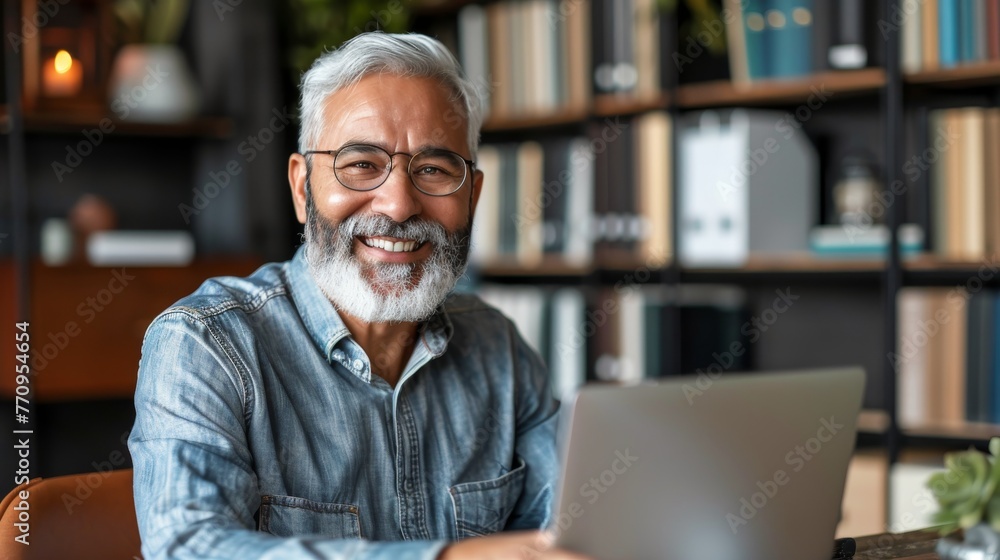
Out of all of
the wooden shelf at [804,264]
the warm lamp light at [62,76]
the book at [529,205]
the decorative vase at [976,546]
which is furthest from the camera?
the book at [529,205]

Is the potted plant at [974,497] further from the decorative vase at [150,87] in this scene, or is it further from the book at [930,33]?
the decorative vase at [150,87]

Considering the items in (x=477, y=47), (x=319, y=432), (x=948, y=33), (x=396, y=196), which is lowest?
(x=319, y=432)

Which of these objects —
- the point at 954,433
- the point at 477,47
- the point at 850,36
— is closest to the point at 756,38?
the point at 850,36

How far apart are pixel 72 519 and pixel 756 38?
2.19m

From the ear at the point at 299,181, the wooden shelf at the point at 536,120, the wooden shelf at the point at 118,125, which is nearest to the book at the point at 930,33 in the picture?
the wooden shelf at the point at 536,120

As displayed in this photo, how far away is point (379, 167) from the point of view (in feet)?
5.17

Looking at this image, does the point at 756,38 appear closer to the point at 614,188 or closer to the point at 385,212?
the point at 614,188

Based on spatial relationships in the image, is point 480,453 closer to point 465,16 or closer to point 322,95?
point 322,95

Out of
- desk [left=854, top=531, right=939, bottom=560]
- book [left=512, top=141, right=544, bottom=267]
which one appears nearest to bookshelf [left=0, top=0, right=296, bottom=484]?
book [left=512, top=141, right=544, bottom=267]

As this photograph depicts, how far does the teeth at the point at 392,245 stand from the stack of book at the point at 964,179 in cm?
153

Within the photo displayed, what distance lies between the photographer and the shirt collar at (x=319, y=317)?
5.08 feet

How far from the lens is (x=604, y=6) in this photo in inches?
126

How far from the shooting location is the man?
1.38 meters

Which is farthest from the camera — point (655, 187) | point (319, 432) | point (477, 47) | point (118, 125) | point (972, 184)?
point (477, 47)
